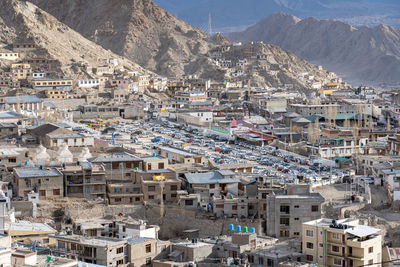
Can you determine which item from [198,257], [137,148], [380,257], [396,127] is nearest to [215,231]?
[198,257]

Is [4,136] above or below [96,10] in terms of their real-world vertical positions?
below

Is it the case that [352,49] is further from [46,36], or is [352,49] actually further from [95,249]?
[95,249]

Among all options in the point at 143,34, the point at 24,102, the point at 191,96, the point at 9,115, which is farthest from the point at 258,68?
the point at 9,115

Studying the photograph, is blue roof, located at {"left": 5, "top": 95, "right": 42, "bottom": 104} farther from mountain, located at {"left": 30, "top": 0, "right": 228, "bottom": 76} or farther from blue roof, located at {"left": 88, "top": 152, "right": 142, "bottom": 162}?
mountain, located at {"left": 30, "top": 0, "right": 228, "bottom": 76}

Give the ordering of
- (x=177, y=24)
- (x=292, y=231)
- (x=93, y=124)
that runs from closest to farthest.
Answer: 1. (x=292, y=231)
2. (x=93, y=124)
3. (x=177, y=24)

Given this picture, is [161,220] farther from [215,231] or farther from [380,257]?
[380,257]
